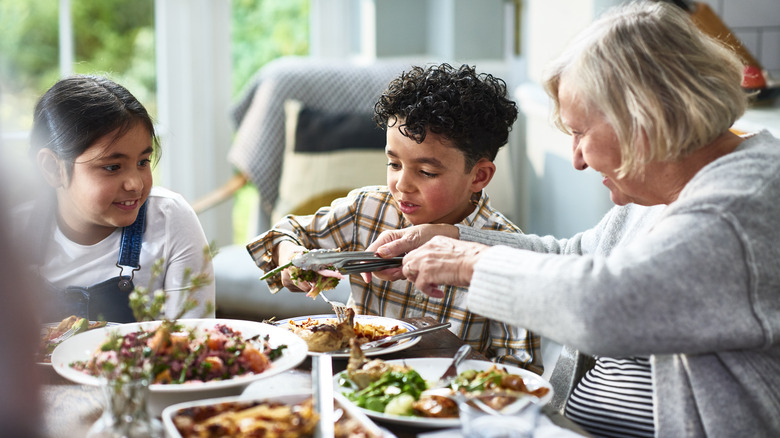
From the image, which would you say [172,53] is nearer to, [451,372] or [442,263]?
[442,263]

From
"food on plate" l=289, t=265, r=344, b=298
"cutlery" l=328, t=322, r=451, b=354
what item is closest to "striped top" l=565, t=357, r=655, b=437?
"cutlery" l=328, t=322, r=451, b=354

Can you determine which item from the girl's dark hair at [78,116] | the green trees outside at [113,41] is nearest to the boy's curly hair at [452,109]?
the girl's dark hair at [78,116]

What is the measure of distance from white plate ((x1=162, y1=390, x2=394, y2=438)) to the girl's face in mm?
830

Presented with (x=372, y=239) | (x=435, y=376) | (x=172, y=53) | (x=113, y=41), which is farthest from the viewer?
(x=172, y=53)

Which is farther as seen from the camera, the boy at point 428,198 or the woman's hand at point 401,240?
the boy at point 428,198

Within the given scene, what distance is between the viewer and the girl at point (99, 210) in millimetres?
1725

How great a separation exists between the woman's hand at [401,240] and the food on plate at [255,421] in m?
0.59

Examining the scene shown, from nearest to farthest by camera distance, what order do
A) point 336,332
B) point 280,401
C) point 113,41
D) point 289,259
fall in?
1. point 280,401
2. point 336,332
3. point 289,259
4. point 113,41

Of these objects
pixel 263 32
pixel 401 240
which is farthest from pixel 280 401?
pixel 263 32

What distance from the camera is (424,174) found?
1.73m

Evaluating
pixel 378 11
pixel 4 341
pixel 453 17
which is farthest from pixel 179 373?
pixel 378 11

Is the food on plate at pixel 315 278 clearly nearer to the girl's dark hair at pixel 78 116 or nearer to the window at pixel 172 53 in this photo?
the girl's dark hair at pixel 78 116

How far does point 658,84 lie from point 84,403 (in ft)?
3.07

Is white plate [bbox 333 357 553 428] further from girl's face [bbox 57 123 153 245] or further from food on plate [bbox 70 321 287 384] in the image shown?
girl's face [bbox 57 123 153 245]
